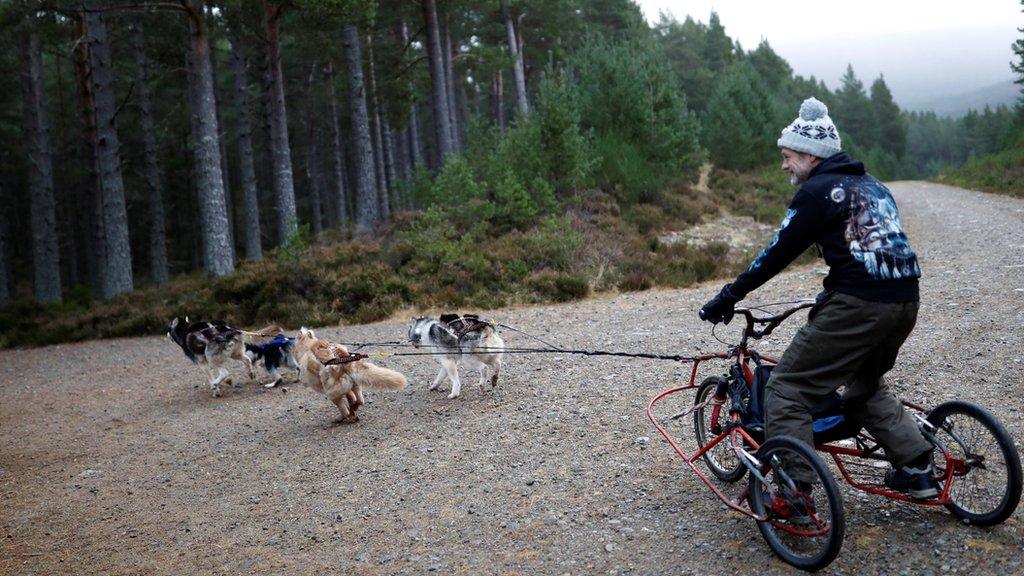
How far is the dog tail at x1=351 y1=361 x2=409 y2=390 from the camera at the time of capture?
7.54 meters

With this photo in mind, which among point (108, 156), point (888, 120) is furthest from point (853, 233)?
point (888, 120)

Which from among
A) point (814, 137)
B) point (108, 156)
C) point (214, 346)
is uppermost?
point (108, 156)

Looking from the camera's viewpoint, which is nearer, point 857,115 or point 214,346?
point 214,346

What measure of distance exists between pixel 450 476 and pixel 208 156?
13965mm

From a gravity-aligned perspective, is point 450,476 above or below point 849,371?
below

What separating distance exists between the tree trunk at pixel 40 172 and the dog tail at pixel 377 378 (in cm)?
2106

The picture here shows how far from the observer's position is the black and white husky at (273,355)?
9.85 m

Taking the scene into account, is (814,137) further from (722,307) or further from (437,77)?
(437,77)

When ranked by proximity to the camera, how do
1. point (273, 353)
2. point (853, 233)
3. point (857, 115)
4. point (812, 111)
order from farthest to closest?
1. point (857, 115)
2. point (273, 353)
3. point (812, 111)
4. point (853, 233)

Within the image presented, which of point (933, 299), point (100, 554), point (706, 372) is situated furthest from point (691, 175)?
point (100, 554)

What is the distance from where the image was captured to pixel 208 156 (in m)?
17.5

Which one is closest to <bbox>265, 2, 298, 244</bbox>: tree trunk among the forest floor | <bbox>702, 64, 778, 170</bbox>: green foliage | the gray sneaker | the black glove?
the forest floor

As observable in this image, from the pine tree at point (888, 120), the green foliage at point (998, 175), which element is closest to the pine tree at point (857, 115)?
the pine tree at point (888, 120)

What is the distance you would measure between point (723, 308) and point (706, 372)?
403cm
